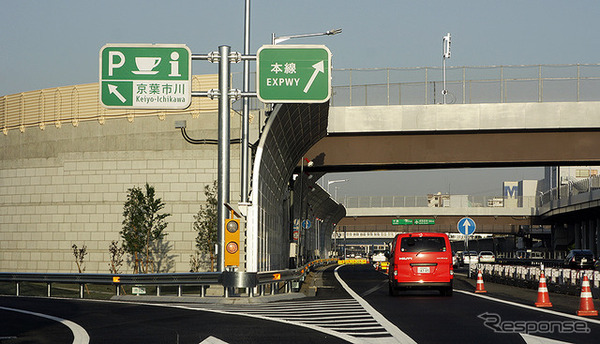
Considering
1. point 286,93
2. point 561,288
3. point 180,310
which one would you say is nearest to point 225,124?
point 286,93

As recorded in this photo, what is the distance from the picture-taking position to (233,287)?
2486cm

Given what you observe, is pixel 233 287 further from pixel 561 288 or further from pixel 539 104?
pixel 539 104

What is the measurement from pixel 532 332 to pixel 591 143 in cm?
2716

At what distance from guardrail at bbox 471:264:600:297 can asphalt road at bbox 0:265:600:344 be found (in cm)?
434

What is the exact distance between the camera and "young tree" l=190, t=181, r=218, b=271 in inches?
1679

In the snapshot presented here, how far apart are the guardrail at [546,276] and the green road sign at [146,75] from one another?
11.3 m

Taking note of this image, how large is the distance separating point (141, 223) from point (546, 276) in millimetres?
19841

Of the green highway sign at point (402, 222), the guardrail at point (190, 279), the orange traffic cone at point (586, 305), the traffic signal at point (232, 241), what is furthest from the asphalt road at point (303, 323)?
the green highway sign at point (402, 222)

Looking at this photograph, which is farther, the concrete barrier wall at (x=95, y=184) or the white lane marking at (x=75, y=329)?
the concrete barrier wall at (x=95, y=184)

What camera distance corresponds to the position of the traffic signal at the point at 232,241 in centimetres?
2514

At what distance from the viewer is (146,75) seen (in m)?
26.3

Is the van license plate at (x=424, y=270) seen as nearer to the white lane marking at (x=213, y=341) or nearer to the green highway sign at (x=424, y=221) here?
the white lane marking at (x=213, y=341)

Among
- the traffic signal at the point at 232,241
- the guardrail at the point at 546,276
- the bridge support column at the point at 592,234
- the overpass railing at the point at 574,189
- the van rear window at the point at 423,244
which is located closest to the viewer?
the traffic signal at the point at 232,241

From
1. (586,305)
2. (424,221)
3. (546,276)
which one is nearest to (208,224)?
(546,276)
